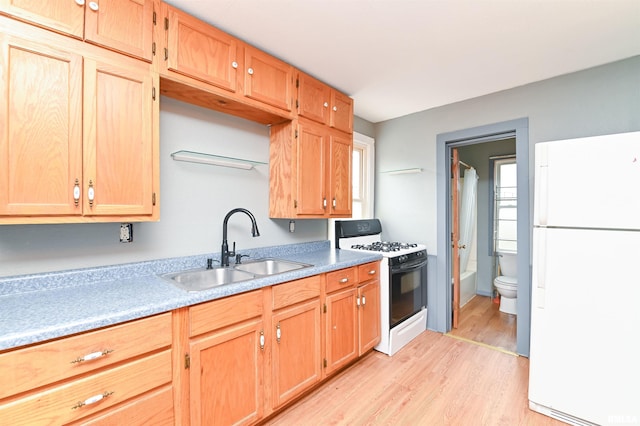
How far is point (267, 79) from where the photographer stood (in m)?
2.05

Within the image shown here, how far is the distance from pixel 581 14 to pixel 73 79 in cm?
275

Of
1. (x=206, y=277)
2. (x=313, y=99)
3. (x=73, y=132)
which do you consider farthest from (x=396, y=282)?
(x=73, y=132)

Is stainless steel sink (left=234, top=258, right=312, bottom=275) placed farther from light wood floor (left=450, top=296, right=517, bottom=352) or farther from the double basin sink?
light wood floor (left=450, top=296, right=517, bottom=352)

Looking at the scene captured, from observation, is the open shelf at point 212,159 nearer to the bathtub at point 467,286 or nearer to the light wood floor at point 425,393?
the light wood floor at point 425,393

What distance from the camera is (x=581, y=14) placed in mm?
1673

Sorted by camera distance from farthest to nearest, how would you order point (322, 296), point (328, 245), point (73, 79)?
point (328, 245), point (322, 296), point (73, 79)

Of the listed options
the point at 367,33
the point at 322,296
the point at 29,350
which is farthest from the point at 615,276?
the point at 29,350

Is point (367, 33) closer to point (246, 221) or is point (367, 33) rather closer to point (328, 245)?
point (246, 221)

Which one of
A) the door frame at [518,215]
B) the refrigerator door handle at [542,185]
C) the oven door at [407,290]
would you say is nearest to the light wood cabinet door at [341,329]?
the oven door at [407,290]

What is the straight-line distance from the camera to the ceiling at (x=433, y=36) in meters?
1.62

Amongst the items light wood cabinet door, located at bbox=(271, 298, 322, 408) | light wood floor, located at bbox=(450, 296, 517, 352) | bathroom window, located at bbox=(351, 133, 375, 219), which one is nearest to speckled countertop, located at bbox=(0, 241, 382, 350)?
light wood cabinet door, located at bbox=(271, 298, 322, 408)

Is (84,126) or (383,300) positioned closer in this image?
(84,126)

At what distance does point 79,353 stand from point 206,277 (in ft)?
2.92

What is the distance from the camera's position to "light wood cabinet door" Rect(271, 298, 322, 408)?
1738 mm
